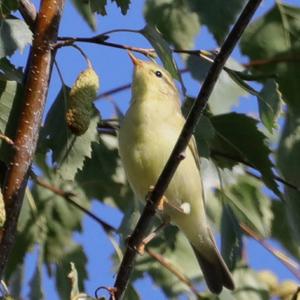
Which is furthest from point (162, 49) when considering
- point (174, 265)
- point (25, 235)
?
point (174, 265)

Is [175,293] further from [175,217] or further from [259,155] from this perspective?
[259,155]

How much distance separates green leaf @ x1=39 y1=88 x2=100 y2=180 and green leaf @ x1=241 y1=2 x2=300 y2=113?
0.71 m

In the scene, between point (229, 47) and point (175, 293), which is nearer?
point (229, 47)

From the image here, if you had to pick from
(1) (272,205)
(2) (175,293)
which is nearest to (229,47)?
(2) (175,293)

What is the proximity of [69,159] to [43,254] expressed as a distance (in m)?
0.84

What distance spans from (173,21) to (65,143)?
735 mm

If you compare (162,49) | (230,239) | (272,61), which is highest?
(272,61)

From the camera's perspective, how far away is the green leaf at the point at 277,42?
305 centimetres

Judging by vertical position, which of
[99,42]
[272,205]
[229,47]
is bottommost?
[229,47]

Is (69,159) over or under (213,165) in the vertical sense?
under

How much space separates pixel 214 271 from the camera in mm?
3525

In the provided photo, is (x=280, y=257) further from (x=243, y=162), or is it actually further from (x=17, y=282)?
(x=17, y=282)

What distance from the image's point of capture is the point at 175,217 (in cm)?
344

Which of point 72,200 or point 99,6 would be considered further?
point 72,200
